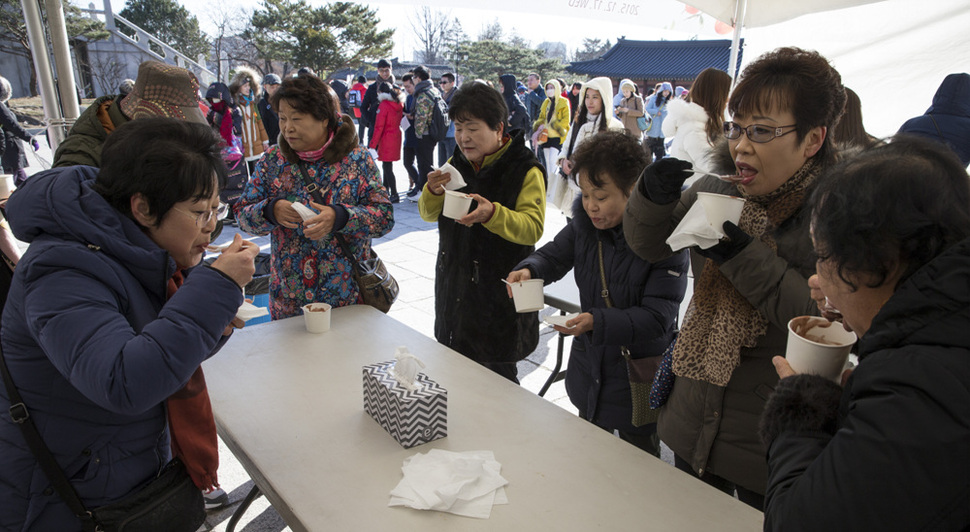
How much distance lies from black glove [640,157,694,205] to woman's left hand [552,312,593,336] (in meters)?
0.44

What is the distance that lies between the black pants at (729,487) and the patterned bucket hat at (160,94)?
2257mm

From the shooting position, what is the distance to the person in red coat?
8773 mm

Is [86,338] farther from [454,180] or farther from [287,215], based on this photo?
[454,180]

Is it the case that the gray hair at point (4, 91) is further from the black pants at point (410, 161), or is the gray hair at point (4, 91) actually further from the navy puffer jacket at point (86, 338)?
the navy puffer jacket at point (86, 338)

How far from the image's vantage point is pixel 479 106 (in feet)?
7.62

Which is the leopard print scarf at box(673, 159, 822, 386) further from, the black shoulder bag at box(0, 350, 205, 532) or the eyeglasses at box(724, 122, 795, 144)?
the black shoulder bag at box(0, 350, 205, 532)

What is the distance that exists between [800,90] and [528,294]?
1003mm

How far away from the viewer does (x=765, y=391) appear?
55.1 inches

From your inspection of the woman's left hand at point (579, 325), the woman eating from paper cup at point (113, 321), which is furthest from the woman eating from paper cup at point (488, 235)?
the woman eating from paper cup at point (113, 321)

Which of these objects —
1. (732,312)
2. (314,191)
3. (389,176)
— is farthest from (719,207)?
(389,176)

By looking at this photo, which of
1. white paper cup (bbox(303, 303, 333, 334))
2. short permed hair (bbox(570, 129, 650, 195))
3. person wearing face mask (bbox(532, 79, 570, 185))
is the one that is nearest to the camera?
short permed hair (bbox(570, 129, 650, 195))

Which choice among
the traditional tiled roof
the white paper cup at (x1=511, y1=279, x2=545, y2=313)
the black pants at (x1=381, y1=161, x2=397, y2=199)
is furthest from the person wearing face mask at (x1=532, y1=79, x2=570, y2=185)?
the traditional tiled roof

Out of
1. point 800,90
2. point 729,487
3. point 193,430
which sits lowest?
point 729,487

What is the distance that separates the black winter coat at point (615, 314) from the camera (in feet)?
5.78
